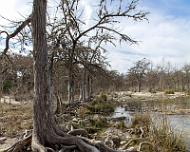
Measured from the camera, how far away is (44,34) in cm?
1191

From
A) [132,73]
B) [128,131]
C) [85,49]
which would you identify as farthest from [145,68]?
[128,131]

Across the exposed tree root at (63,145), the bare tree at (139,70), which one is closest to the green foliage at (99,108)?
the exposed tree root at (63,145)

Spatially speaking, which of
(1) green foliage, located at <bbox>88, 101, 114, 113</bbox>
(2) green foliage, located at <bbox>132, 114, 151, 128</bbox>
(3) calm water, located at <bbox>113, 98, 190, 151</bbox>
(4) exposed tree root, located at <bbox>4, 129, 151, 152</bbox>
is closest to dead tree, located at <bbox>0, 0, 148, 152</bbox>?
(4) exposed tree root, located at <bbox>4, 129, 151, 152</bbox>

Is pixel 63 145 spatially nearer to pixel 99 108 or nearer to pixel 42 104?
pixel 42 104

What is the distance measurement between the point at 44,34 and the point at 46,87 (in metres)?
1.61

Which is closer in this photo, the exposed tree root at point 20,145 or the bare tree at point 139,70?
the exposed tree root at point 20,145

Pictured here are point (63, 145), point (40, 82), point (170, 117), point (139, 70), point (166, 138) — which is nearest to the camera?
point (63, 145)

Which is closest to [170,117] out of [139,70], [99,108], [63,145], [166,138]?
[99,108]

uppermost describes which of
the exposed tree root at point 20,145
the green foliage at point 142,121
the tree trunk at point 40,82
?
the tree trunk at point 40,82

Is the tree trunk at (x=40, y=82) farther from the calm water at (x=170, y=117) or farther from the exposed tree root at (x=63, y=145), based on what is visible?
the calm water at (x=170, y=117)

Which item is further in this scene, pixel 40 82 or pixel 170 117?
pixel 170 117

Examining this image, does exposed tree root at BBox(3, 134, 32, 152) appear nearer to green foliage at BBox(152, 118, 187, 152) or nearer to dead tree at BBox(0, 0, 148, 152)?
dead tree at BBox(0, 0, 148, 152)

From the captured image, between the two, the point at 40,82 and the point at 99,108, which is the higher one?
the point at 40,82

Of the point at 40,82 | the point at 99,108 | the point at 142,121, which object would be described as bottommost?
the point at 142,121
